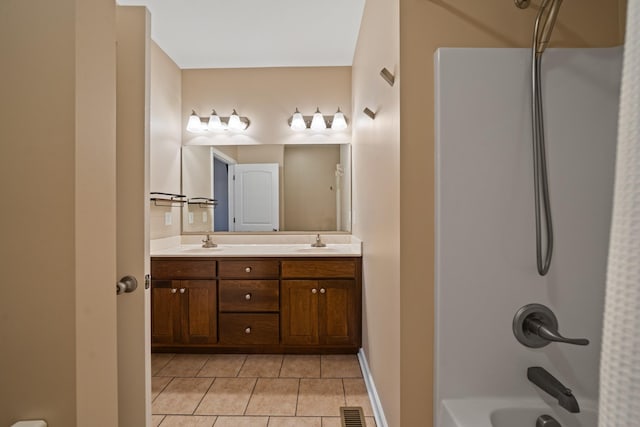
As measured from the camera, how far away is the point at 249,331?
2.74 m

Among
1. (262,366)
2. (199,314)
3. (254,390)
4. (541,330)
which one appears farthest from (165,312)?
(541,330)

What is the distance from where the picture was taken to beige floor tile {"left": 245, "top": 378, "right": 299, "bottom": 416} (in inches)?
80.5

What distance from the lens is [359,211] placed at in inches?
111

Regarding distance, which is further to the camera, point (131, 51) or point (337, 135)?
point (337, 135)

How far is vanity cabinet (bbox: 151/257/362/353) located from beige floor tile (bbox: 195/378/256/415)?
0.40 meters

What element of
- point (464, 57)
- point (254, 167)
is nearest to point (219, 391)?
point (254, 167)

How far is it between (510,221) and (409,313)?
52cm

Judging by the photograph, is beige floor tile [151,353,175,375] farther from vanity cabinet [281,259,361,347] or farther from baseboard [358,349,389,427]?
baseboard [358,349,389,427]

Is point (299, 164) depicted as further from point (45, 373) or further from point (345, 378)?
point (45, 373)

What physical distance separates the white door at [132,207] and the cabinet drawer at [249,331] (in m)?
1.33

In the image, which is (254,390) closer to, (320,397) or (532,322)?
(320,397)

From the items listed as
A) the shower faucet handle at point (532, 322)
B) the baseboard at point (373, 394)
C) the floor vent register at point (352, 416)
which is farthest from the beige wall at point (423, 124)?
the floor vent register at point (352, 416)

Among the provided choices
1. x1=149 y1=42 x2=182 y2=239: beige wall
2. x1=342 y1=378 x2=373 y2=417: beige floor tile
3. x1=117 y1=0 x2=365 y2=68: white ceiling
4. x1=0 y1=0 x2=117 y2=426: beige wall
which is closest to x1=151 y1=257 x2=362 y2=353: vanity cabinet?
x1=342 y1=378 x2=373 y2=417: beige floor tile

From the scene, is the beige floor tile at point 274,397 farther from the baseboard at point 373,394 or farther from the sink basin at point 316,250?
the sink basin at point 316,250
